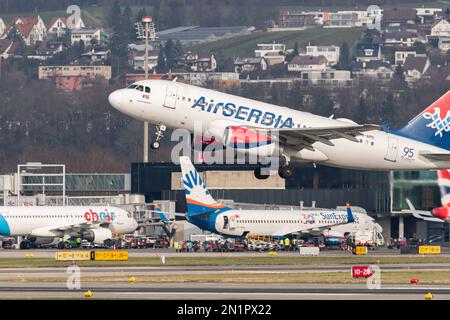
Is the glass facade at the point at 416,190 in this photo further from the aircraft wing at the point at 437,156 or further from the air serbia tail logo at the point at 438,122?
the aircraft wing at the point at 437,156

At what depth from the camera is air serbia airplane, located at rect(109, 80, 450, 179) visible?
78688 millimetres

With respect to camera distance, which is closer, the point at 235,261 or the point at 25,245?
the point at 235,261

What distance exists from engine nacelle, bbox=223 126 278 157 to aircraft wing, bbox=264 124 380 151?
698 mm

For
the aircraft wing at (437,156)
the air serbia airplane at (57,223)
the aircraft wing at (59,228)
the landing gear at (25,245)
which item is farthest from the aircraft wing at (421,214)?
the aircraft wing at (437,156)

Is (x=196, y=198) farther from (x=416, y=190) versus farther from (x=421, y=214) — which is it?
(x=416, y=190)

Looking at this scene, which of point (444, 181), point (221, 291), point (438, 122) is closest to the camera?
point (221, 291)

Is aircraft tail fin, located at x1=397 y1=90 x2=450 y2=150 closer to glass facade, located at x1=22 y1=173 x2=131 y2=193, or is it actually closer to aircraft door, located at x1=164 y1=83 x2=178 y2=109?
aircraft door, located at x1=164 y1=83 x2=178 y2=109

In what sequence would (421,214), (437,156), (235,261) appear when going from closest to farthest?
(437,156)
(235,261)
(421,214)

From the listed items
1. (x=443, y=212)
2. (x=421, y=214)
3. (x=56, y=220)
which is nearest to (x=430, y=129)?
(x=443, y=212)

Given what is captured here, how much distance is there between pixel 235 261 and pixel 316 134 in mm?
19684

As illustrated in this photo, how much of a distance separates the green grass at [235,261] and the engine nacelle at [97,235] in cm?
2169

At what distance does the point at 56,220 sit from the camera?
415 feet

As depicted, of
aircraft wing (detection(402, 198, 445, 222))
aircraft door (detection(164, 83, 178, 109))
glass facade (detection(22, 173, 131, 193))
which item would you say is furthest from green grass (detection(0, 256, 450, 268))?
glass facade (detection(22, 173, 131, 193))

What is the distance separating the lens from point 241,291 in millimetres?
65812
